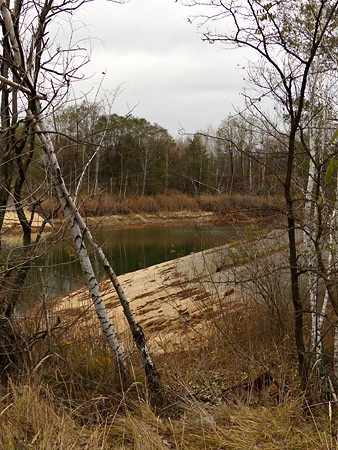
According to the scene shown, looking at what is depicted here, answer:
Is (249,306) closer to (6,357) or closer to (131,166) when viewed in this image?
(6,357)

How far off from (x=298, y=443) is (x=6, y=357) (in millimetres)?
2655

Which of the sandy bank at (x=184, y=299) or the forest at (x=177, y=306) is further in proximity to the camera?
the sandy bank at (x=184, y=299)

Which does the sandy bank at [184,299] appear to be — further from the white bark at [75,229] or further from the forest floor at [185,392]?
the white bark at [75,229]

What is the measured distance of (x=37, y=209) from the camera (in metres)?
4.15

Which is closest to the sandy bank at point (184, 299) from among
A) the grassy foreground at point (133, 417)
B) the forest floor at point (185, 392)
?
the forest floor at point (185, 392)

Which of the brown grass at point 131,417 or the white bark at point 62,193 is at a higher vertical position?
the white bark at point 62,193

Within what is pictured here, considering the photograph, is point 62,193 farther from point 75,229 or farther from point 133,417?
point 133,417

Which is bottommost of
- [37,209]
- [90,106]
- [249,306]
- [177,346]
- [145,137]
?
[177,346]

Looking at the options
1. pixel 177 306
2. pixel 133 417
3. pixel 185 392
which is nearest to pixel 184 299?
pixel 177 306

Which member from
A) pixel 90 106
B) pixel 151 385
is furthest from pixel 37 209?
pixel 151 385

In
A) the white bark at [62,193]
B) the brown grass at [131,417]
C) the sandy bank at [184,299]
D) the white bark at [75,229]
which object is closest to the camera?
the brown grass at [131,417]

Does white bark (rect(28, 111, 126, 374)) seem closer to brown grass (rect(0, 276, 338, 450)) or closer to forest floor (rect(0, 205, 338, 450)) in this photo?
forest floor (rect(0, 205, 338, 450))

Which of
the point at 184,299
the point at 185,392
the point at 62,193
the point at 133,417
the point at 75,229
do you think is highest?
the point at 62,193

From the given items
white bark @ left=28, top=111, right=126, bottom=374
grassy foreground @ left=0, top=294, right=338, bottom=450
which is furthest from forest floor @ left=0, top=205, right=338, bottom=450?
white bark @ left=28, top=111, right=126, bottom=374
